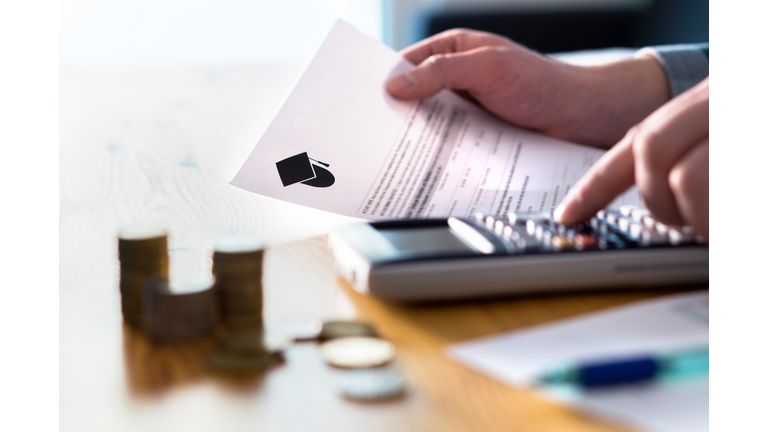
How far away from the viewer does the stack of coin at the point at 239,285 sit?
36 centimetres

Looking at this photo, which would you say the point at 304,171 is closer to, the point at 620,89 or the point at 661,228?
the point at 661,228

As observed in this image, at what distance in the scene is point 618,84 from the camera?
0.97 meters

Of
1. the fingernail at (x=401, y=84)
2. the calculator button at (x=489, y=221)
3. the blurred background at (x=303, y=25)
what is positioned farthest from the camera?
the blurred background at (x=303, y=25)

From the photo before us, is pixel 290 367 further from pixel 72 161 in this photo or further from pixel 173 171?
pixel 72 161

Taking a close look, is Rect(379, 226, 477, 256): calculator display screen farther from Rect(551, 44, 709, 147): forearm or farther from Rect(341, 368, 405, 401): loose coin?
Rect(551, 44, 709, 147): forearm

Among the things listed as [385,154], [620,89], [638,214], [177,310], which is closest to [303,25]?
[620,89]

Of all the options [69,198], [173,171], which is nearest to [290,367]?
[69,198]

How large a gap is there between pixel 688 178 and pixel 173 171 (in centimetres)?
65

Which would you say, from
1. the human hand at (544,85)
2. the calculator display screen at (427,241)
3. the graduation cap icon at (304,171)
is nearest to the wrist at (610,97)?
the human hand at (544,85)

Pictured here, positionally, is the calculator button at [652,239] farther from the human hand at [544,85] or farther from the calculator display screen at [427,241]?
the human hand at [544,85]

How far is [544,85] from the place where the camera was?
91cm

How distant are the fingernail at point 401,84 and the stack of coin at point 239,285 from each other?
458 millimetres

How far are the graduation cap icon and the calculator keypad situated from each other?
199 mm

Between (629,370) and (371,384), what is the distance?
10 cm
